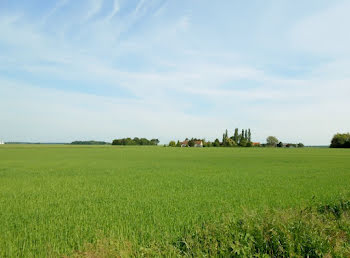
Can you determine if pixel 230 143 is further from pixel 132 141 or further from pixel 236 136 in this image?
pixel 132 141

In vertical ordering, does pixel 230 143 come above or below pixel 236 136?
below

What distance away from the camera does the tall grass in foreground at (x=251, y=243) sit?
5.48 meters

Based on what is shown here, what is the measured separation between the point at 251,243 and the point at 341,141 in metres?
141

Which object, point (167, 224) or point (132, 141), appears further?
point (132, 141)

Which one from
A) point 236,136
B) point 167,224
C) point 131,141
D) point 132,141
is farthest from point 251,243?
point 132,141

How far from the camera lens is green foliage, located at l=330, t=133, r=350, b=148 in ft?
391

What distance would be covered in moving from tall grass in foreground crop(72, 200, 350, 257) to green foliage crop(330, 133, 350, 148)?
13720 centimetres

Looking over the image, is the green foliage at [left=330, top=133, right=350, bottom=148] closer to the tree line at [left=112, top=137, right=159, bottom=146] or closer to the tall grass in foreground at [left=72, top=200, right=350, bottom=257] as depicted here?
the tree line at [left=112, top=137, right=159, bottom=146]

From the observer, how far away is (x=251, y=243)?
5.68 m

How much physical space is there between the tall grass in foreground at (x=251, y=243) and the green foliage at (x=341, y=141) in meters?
137

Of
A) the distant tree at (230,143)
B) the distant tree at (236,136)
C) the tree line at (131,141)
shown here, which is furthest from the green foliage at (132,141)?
the distant tree at (230,143)

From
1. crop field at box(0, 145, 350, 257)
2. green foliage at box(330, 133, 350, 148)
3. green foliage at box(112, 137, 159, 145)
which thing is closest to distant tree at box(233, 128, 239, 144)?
green foliage at box(330, 133, 350, 148)

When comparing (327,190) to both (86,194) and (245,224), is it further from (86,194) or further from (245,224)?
(86,194)

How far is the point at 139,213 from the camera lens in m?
9.34
